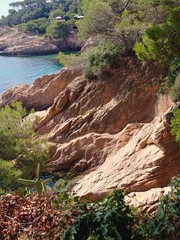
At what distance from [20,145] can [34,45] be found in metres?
45.6

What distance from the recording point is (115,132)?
15094mm

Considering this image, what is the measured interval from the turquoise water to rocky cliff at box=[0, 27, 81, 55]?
4.40 metres

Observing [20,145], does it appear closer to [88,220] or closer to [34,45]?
[88,220]

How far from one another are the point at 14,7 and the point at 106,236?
96.0m

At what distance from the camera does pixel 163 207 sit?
3732 mm

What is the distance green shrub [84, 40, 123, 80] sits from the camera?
54.2ft

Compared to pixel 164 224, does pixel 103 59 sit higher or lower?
higher

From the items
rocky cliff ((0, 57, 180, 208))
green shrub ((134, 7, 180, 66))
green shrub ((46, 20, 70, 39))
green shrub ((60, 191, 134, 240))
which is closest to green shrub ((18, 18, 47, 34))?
green shrub ((46, 20, 70, 39))

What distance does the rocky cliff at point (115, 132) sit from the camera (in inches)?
361

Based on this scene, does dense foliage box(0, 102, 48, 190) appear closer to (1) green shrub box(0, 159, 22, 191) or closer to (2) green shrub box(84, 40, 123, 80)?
(1) green shrub box(0, 159, 22, 191)

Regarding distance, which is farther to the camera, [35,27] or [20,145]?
[35,27]

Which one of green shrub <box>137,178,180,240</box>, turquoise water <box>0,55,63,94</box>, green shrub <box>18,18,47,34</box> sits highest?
green shrub <box>18,18,47,34</box>

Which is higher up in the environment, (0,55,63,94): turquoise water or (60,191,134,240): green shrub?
(0,55,63,94): turquoise water

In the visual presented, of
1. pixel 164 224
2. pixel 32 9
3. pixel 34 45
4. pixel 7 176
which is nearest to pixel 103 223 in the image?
pixel 164 224
